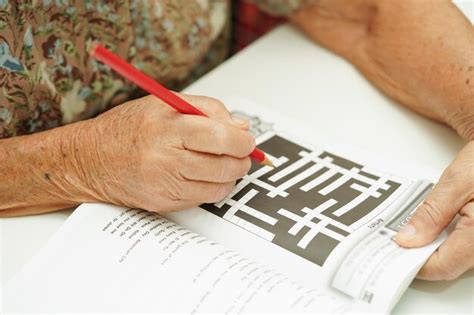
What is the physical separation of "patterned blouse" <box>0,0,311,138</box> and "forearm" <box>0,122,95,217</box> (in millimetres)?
65

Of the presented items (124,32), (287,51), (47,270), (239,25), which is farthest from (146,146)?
(239,25)

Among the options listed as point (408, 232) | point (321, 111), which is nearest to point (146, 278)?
point (408, 232)

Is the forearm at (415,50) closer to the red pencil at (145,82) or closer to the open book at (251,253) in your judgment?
the open book at (251,253)

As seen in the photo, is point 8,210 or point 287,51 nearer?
point 8,210

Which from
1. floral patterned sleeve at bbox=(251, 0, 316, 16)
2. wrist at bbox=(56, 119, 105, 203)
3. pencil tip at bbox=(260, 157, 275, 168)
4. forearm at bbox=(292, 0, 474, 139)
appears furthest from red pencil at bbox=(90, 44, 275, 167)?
floral patterned sleeve at bbox=(251, 0, 316, 16)

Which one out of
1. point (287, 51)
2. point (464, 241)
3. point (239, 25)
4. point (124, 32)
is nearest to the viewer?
point (464, 241)

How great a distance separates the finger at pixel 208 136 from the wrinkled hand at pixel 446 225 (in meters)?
0.19

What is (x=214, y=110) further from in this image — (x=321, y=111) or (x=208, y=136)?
(x=321, y=111)

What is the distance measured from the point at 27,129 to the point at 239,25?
594 millimetres

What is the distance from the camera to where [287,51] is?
1.01 meters

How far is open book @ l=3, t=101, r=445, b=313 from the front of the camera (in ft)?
1.86

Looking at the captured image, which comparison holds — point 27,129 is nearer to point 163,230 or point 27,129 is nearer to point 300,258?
point 163,230

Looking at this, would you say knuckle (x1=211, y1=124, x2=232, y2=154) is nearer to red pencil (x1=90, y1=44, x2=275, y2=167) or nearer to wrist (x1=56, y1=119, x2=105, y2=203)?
red pencil (x1=90, y1=44, x2=275, y2=167)

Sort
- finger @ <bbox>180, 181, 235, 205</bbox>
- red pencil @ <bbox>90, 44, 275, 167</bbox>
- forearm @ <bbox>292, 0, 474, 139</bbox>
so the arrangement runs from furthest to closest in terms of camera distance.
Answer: forearm @ <bbox>292, 0, 474, 139</bbox> → finger @ <bbox>180, 181, 235, 205</bbox> → red pencil @ <bbox>90, 44, 275, 167</bbox>
